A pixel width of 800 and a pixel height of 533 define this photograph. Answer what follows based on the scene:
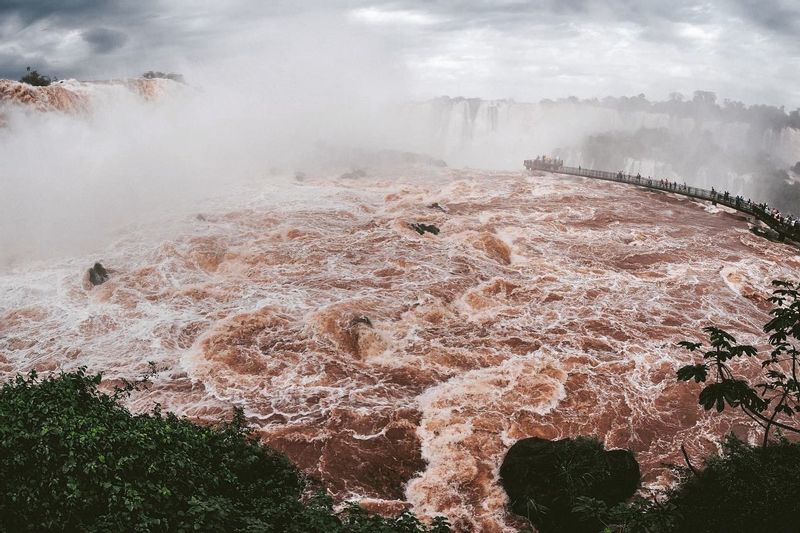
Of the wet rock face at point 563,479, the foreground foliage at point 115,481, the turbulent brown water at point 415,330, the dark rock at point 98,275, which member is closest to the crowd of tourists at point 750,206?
the turbulent brown water at point 415,330

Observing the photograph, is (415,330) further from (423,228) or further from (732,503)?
(423,228)

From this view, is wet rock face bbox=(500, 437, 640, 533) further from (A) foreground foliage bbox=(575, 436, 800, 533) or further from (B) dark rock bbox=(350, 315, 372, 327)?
(B) dark rock bbox=(350, 315, 372, 327)

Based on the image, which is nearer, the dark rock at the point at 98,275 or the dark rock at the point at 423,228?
the dark rock at the point at 98,275

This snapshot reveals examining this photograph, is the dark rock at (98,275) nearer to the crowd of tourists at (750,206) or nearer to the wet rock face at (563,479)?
the wet rock face at (563,479)

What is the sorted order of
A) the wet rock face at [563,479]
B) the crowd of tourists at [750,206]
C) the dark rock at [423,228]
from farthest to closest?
the crowd of tourists at [750,206], the dark rock at [423,228], the wet rock face at [563,479]

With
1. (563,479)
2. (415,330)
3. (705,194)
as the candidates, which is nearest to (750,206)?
(705,194)

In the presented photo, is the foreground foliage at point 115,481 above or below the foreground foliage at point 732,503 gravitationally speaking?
above

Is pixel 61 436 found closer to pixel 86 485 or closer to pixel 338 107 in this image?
pixel 86 485
